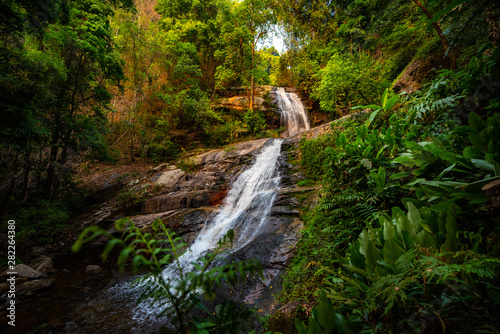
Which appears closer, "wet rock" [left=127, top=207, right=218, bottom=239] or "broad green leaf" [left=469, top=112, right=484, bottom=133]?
"broad green leaf" [left=469, top=112, right=484, bottom=133]

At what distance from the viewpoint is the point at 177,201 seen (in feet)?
25.3

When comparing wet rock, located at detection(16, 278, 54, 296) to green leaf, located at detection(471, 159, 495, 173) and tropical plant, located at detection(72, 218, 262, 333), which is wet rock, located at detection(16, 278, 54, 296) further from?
green leaf, located at detection(471, 159, 495, 173)

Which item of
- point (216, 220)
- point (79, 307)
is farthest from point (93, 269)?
point (216, 220)

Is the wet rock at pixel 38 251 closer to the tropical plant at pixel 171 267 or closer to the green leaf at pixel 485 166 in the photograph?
the tropical plant at pixel 171 267

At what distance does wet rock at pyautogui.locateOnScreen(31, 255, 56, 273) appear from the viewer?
483 cm

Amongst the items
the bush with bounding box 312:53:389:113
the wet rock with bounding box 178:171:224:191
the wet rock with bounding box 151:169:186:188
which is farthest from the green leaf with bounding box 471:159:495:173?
the wet rock with bounding box 151:169:186:188

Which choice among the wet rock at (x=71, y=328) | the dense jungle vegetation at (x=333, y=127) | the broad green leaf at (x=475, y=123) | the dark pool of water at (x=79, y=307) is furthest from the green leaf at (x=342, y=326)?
the wet rock at (x=71, y=328)

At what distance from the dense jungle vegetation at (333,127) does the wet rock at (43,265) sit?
96 cm

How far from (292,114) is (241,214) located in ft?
35.7

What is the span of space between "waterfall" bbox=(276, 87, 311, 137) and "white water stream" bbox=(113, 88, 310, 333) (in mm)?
4309

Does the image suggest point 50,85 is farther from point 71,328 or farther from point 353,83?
point 353,83

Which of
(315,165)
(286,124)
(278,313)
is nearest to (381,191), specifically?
(278,313)

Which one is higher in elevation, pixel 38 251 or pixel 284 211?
pixel 284 211

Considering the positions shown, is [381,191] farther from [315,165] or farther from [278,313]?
[315,165]
